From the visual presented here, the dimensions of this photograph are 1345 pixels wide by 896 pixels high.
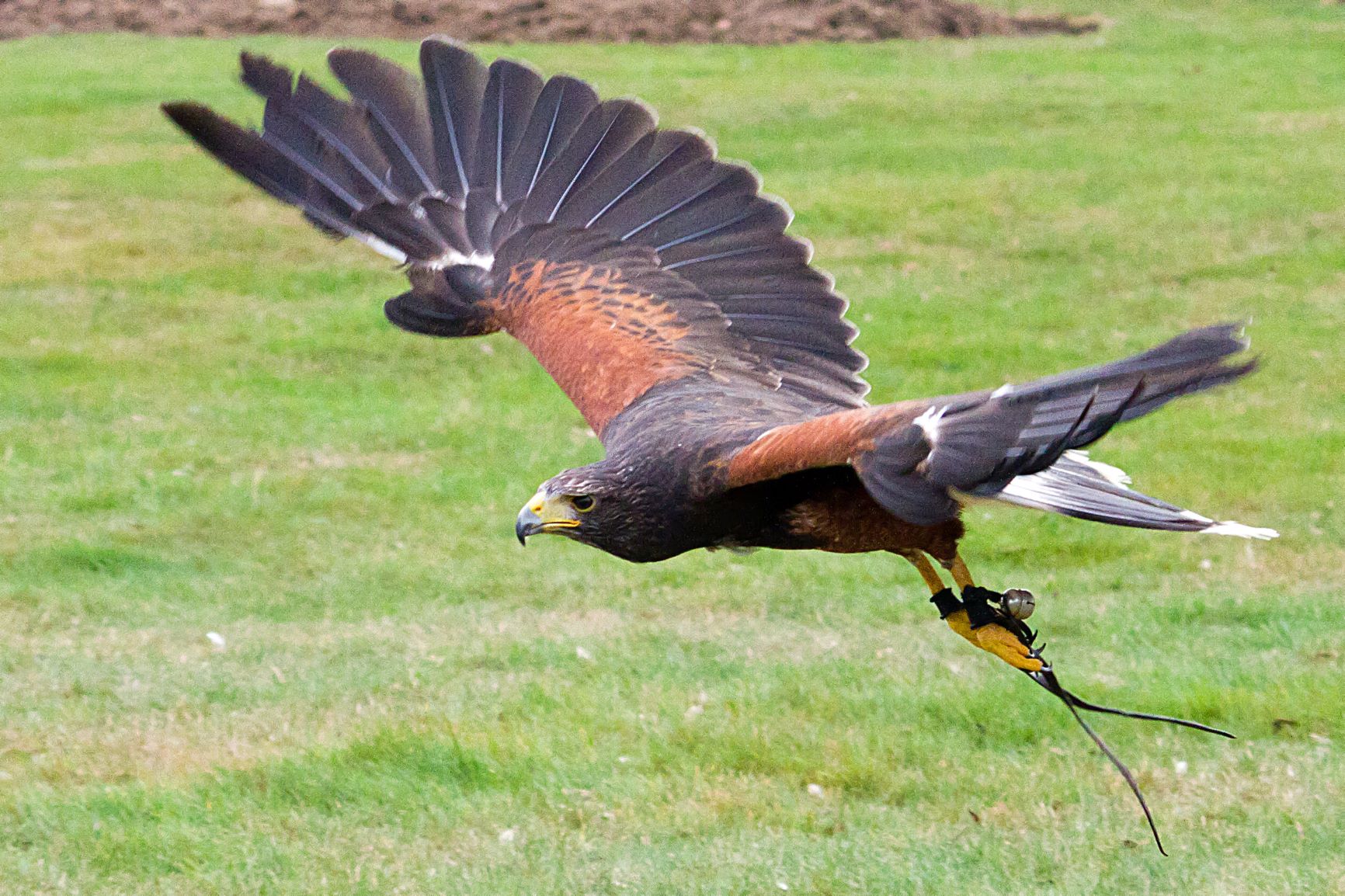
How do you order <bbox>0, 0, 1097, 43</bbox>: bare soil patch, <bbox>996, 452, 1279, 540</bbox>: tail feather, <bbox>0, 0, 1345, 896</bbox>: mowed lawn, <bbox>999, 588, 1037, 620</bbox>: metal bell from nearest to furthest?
<bbox>996, 452, 1279, 540</bbox>: tail feather → <bbox>999, 588, 1037, 620</bbox>: metal bell → <bbox>0, 0, 1345, 896</bbox>: mowed lawn → <bbox>0, 0, 1097, 43</bbox>: bare soil patch

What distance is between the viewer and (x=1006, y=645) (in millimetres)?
5434

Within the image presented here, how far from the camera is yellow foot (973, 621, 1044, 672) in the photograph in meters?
5.41

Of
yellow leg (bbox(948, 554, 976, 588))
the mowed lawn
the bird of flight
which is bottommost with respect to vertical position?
the mowed lawn

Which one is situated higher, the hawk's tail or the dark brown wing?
the hawk's tail

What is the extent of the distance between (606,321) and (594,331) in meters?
0.09

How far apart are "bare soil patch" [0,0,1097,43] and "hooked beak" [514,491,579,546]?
57.8 feet

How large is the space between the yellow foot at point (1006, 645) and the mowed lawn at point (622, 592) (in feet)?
3.33

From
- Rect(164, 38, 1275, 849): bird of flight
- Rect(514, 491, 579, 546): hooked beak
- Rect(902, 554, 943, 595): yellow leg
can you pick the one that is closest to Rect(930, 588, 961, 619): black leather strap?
Rect(164, 38, 1275, 849): bird of flight

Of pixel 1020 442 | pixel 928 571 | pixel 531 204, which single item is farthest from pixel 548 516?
pixel 531 204

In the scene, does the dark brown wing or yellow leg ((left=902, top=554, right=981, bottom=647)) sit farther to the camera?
the dark brown wing

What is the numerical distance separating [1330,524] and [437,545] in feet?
15.2

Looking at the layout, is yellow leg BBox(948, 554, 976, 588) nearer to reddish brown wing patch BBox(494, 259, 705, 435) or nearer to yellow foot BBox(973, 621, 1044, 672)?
yellow foot BBox(973, 621, 1044, 672)

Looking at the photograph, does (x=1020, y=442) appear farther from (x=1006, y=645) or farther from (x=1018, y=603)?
(x=1006, y=645)

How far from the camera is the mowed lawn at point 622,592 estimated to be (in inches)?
258
